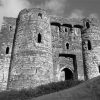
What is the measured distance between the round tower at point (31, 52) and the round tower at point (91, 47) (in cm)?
352

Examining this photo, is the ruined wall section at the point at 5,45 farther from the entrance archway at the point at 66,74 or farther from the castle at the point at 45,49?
the entrance archway at the point at 66,74

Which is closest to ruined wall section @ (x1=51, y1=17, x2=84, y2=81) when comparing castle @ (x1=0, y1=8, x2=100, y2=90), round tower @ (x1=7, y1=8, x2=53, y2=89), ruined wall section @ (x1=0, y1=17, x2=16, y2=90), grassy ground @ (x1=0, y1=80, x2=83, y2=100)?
castle @ (x1=0, y1=8, x2=100, y2=90)

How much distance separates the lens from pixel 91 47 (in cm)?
1741

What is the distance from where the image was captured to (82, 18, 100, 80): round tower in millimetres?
16450

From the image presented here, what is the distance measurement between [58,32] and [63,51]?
208 centimetres

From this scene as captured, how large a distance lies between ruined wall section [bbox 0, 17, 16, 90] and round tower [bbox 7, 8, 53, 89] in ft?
2.28

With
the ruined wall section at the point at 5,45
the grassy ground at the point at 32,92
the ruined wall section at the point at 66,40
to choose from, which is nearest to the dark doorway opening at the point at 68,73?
the ruined wall section at the point at 66,40

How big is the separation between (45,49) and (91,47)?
188 inches

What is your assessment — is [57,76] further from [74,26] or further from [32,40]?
[74,26]

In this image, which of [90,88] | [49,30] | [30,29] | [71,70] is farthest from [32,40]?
[90,88]

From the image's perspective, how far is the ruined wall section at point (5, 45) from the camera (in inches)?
603

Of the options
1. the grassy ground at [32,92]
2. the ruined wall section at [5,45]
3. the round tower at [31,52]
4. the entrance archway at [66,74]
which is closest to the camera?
the grassy ground at [32,92]

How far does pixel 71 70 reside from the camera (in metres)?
17.0

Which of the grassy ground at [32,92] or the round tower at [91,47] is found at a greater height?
the round tower at [91,47]
